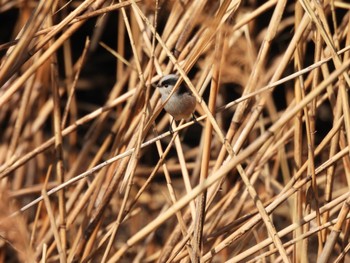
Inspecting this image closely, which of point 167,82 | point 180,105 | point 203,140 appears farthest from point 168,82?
point 203,140

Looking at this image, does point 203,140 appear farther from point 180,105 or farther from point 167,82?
point 167,82

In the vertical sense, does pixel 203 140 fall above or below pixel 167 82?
below

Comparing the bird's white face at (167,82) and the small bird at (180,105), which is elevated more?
the bird's white face at (167,82)

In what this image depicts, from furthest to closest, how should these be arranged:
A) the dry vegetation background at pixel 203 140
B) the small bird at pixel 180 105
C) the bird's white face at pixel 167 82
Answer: the small bird at pixel 180 105, the bird's white face at pixel 167 82, the dry vegetation background at pixel 203 140

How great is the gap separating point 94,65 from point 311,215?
271 centimetres

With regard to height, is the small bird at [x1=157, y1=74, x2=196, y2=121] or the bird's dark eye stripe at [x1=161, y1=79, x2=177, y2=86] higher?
the bird's dark eye stripe at [x1=161, y1=79, x2=177, y2=86]

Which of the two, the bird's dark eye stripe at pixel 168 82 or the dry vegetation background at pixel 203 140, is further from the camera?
the bird's dark eye stripe at pixel 168 82

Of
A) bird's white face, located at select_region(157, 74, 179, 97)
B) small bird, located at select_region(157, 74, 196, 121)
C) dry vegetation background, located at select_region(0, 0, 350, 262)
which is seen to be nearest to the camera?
dry vegetation background, located at select_region(0, 0, 350, 262)

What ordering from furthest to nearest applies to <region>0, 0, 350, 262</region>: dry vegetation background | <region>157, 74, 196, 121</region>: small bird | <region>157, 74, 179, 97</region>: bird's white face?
<region>157, 74, 196, 121</region>: small bird, <region>157, 74, 179, 97</region>: bird's white face, <region>0, 0, 350, 262</region>: dry vegetation background

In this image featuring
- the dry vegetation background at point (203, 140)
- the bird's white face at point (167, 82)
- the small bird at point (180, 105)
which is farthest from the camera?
the small bird at point (180, 105)

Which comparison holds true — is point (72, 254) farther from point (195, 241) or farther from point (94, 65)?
point (94, 65)

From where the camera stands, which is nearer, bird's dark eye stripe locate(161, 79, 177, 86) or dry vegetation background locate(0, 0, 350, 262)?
dry vegetation background locate(0, 0, 350, 262)

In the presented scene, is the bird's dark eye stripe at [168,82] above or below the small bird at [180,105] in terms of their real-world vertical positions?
above

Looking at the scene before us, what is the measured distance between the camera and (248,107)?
1636 mm
